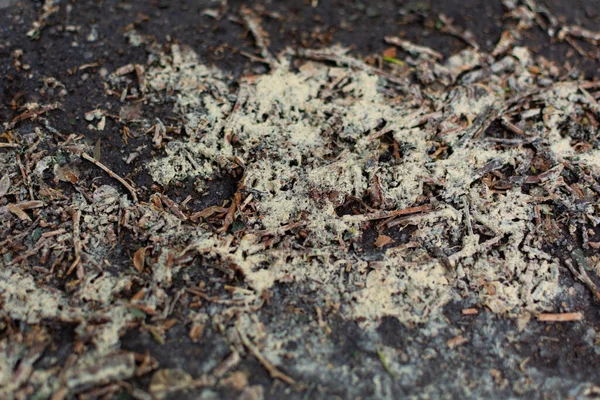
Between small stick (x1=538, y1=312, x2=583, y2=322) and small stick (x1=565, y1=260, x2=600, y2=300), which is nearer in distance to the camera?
small stick (x1=538, y1=312, x2=583, y2=322)

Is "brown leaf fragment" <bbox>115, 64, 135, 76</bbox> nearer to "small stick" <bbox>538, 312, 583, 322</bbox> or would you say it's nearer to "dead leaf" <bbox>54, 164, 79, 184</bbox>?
"dead leaf" <bbox>54, 164, 79, 184</bbox>

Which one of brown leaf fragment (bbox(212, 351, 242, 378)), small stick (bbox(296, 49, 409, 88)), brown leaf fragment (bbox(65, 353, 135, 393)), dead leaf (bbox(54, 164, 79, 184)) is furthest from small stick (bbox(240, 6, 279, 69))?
brown leaf fragment (bbox(65, 353, 135, 393))

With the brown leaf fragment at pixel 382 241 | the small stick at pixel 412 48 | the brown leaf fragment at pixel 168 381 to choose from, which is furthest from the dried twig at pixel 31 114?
the small stick at pixel 412 48

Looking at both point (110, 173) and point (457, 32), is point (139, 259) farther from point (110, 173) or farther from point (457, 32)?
point (457, 32)

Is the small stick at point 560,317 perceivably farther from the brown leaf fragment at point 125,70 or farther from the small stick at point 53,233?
the brown leaf fragment at point 125,70

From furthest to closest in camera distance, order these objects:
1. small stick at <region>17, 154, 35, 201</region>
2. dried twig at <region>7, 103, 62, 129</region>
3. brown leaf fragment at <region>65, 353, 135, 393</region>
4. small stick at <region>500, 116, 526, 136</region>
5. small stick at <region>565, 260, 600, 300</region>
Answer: small stick at <region>500, 116, 526, 136</region> → dried twig at <region>7, 103, 62, 129</region> → small stick at <region>17, 154, 35, 201</region> → small stick at <region>565, 260, 600, 300</region> → brown leaf fragment at <region>65, 353, 135, 393</region>

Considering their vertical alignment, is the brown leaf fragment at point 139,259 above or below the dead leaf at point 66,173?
below
